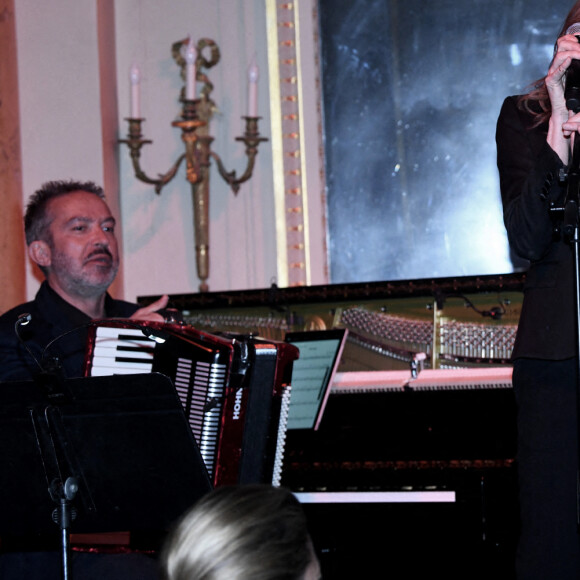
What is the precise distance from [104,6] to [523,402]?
3.24m

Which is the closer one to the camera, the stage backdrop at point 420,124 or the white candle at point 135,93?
the stage backdrop at point 420,124

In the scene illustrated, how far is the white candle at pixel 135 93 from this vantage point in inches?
186

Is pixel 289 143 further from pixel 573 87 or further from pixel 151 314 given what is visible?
pixel 573 87

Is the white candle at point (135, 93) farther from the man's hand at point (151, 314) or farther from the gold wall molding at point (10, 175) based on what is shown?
the man's hand at point (151, 314)

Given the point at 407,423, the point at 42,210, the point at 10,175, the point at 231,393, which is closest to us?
the point at 231,393

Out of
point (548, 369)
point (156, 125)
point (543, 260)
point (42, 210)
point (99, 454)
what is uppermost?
point (156, 125)

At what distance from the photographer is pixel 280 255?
480 centimetres

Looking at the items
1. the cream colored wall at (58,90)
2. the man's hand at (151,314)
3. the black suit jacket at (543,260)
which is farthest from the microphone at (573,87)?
the cream colored wall at (58,90)

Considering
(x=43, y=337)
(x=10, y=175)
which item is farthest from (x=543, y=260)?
(x=10, y=175)

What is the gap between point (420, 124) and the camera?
4.58 meters

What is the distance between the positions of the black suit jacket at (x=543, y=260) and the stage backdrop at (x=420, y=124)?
6.35 ft

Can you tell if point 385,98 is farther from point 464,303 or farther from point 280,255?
point 464,303

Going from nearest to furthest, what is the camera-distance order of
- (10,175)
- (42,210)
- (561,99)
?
(561,99) < (42,210) < (10,175)

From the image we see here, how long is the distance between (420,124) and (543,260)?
86.2 inches
